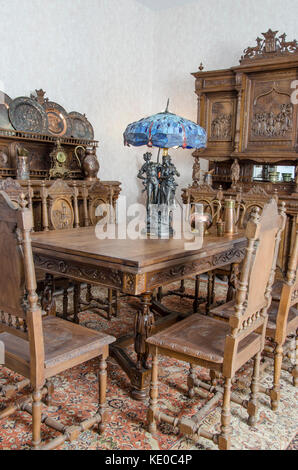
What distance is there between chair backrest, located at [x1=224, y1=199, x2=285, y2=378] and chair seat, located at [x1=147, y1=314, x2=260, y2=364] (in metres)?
0.07

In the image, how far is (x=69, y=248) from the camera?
1963mm

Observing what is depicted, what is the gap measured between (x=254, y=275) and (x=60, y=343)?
33.4 inches

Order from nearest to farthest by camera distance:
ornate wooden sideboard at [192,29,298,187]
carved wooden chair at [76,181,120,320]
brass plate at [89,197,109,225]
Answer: carved wooden chair at [76,181,120,320] < brass plate at [89,197,109,225] < ornate wooden sideboard at [192,29,298,187]

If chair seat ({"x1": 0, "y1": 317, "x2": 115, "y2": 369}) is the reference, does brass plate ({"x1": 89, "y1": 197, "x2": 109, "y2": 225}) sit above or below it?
above

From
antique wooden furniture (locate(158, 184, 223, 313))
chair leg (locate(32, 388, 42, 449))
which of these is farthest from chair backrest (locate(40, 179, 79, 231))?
chair leg (locate(32, 388, 42, 449))

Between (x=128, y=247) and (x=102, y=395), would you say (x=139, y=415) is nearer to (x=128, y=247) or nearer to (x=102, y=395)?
(x=102, y=395)

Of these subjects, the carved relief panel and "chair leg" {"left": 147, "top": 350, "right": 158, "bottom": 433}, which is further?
the carved relief panel

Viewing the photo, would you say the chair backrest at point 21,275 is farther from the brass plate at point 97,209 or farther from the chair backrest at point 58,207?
the brass plate at point 97,209

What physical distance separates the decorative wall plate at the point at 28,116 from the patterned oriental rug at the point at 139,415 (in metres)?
2.42

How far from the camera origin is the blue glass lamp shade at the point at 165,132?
242 cm

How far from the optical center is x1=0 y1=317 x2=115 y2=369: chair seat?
1522 mm

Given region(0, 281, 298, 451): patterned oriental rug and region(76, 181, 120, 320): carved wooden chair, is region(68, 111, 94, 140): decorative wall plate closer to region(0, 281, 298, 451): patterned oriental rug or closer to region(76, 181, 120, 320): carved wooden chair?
region(76, 181, 120, 320): carved wooden chair

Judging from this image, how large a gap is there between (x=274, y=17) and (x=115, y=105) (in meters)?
2.21

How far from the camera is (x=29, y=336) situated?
56.3 inches
